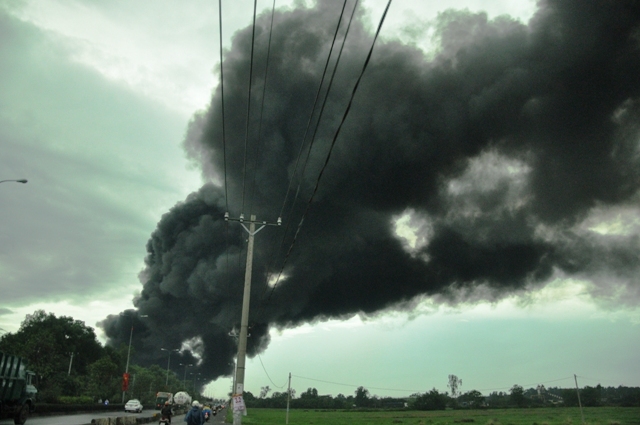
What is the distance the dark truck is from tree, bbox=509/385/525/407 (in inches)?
6578

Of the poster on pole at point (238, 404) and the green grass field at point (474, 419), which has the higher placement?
the poster on pole at point (238, 404)

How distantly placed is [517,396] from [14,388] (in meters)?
171

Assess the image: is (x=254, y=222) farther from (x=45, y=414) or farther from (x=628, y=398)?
(x=628, y=398)

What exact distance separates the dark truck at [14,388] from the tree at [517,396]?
16708cm

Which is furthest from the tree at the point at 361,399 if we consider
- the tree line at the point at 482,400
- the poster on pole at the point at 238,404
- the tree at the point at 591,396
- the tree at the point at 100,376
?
the poster on pole at the point at 238,404

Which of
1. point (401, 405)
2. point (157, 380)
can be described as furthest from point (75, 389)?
point (401, 405)

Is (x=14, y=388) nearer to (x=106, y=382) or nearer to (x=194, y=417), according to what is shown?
(x=194, y=417)

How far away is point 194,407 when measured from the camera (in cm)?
1422

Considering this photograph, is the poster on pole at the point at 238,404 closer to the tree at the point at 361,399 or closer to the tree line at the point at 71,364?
the tree line at the point at 71,364

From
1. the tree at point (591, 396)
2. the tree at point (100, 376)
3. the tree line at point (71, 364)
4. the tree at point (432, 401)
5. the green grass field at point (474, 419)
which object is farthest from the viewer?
the tree at point (432, 401)

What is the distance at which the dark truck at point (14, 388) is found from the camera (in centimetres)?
2267

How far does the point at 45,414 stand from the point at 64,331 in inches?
4697

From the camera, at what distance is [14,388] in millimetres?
23672

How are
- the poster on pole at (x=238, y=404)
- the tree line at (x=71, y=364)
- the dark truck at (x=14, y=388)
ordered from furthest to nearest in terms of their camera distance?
1. the tree line at (x=71, y=364)
2. the poster on pole at (x=238, y=404)
3. the dark truck at (x=14, y=388)
